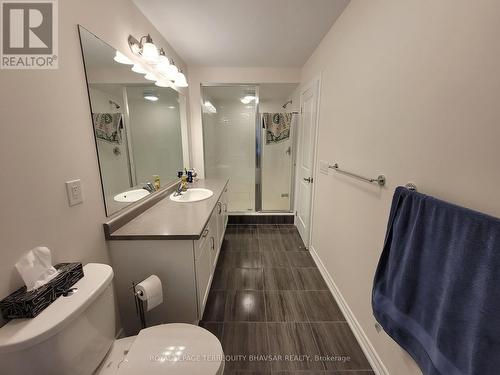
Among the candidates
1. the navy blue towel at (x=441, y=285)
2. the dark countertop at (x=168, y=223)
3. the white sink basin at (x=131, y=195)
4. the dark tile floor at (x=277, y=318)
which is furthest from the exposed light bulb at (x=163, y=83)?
the navy blue towel at (x=441, y=285)

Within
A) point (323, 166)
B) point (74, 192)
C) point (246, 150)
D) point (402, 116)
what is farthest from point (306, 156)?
point (74, 192)

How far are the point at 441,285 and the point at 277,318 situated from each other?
1225mm

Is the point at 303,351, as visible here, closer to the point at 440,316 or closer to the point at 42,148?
the point at 440,316

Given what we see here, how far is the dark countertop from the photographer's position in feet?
4.13

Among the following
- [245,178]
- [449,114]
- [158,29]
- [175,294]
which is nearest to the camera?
[449,114]

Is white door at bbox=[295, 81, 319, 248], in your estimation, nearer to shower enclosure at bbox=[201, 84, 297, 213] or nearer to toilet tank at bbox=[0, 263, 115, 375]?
shower enclosure at bbox=[201, 84, 297, 213]

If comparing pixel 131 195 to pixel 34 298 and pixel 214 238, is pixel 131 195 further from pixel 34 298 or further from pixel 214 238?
pixel 34 298

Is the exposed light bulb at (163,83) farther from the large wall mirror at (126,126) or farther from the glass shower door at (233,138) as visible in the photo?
the glass shower door at (233,138)

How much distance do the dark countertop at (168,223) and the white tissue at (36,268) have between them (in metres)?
0.40

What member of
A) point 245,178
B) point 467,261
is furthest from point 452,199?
point 245,178

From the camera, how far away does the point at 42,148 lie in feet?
2.86

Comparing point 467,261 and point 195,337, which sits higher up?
point 467,261

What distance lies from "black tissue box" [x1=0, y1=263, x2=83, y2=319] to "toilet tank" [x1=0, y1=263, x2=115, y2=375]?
0.02 meters

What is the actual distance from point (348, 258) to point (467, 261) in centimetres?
100
